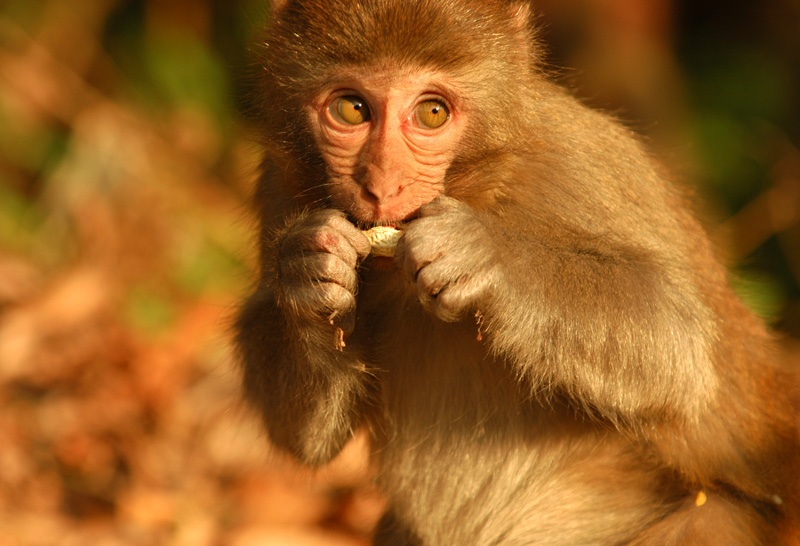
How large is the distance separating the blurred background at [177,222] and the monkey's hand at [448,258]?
1.42 meters

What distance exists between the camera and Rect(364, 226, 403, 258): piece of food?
11.9 feet

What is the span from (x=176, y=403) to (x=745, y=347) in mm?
3753

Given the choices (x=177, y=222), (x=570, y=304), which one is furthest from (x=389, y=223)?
(x=177, y=222)

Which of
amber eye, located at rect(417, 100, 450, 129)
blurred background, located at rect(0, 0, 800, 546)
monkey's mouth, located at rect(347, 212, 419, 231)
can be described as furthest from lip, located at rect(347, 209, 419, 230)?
blurred background, located at rect(0, 0, 800, 546)

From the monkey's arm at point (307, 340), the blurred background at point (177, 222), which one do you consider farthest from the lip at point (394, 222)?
the blurred background at point (177, 222)


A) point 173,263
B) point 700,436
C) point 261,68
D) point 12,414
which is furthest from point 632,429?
point 173,263

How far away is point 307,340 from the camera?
398cm

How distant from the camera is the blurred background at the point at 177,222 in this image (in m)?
5.91

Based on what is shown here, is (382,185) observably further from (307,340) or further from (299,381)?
(299,381)

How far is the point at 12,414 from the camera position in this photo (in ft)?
21.4

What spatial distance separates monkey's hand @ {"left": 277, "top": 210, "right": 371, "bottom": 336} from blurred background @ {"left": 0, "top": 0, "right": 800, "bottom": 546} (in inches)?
44.2

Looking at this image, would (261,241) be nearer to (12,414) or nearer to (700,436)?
(700,436)

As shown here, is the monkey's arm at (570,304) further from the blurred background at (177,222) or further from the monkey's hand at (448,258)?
the blurred background at (177,222)

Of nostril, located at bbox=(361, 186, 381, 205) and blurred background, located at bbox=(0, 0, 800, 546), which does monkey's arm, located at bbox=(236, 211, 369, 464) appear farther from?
blurred background, located at bbox=(0, 0, 800, 546)
